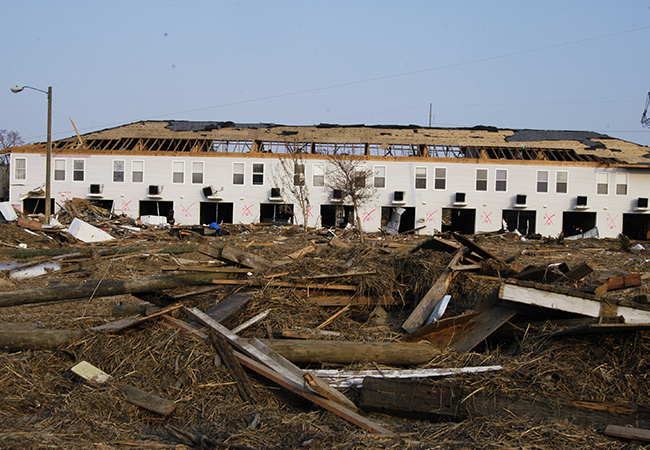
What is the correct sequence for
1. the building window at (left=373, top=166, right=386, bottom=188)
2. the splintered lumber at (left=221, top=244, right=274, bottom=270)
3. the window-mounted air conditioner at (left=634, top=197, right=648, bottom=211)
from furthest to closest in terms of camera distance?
the building window at (left=373, top=166, right=386, bottom=188), the window-mounted air conditioner at (left=634, top=197, right=648, bottom=211), the splintered lumber at (left=221, top=244, right=274, bottom=270)

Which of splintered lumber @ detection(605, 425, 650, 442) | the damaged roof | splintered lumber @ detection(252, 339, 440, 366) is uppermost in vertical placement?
the damaged roof

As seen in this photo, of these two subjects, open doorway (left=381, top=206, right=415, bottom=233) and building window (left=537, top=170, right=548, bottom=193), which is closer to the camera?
building window (left=537, top=170, right=548, bottom=193)

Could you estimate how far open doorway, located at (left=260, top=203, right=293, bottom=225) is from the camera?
27917 mm

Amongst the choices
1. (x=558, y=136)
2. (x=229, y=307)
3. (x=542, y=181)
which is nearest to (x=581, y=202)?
(x=542, y=181)

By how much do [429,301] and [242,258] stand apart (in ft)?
9.04

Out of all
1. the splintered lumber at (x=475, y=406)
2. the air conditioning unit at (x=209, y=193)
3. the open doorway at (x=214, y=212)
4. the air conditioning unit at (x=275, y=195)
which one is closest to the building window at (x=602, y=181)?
the air conditioning unit at (x=275, y=195)

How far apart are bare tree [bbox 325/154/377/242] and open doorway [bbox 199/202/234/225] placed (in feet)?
23.7

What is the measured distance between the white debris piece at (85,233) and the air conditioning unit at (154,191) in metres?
10.5

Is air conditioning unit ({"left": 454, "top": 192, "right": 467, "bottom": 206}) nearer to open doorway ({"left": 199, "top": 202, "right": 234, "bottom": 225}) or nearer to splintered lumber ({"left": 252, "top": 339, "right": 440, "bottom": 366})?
open doorway ({"left": 199, "top": 202, "right": 234, "bottom": 225})

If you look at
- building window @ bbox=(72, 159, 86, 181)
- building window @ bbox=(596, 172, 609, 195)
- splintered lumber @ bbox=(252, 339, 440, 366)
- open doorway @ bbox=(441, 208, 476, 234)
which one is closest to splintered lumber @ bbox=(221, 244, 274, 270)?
splintered lumber @ bbox=(252, 339, 440, 366)

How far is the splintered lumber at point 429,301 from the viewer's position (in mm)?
5418

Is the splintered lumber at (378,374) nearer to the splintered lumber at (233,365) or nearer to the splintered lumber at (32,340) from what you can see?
the splintered lumber at (233,365)

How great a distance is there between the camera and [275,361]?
4562 millimetres

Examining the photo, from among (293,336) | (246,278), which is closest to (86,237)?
(246,278)
